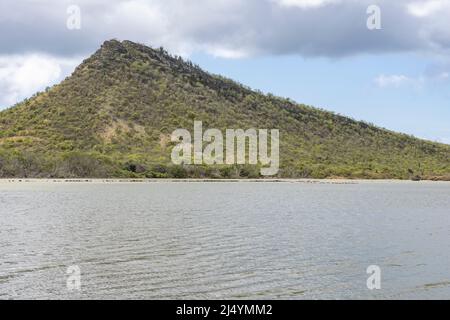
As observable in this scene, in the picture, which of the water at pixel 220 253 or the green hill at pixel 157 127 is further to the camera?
the green hill at pixel 157 127

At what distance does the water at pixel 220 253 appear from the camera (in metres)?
16.7

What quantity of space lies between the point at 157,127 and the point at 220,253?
3329 inches

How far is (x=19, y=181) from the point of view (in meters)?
75.5

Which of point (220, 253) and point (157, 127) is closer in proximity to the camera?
point (220, 253)

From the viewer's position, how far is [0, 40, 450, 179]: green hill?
88.3 m

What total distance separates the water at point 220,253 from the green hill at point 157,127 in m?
48.4

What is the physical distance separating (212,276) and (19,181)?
61435mm

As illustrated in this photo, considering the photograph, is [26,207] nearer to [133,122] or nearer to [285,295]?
[285,295]

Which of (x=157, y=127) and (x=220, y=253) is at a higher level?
(x=157, y=127)

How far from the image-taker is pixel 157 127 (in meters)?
105

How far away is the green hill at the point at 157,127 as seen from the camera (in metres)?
88.3

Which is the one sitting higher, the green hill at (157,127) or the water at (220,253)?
the green hill at (157,127)

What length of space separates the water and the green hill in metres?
48.4

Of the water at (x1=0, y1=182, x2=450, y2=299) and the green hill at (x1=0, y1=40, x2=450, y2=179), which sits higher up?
the green hill at (x1=0, y1=40, x2=450, y2=179)
